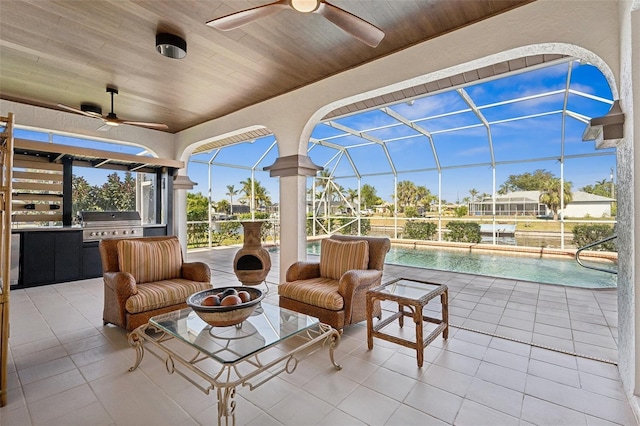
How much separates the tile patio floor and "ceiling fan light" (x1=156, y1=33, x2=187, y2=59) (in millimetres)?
2840

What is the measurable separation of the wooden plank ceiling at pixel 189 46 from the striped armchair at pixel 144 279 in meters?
2.07

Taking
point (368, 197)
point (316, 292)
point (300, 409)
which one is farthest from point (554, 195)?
point (300, 409)

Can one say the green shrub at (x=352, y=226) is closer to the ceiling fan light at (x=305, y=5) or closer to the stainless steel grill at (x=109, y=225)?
the stainless steel grill at (x=109, y=225)

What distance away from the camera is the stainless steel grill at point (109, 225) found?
17.6ft

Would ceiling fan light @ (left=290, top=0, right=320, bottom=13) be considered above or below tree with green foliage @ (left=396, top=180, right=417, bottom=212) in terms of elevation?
above

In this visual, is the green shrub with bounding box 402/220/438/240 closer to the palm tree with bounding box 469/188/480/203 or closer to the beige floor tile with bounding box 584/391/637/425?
the palm tree with bounding box 469/188/480/203

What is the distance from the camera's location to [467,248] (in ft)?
28.9

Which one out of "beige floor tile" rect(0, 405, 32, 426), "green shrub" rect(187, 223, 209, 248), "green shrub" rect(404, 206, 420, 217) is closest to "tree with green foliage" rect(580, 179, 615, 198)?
"green shrub" rect(404, 206, 420, 217)

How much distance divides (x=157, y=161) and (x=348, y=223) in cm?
677

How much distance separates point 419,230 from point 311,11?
863 cm

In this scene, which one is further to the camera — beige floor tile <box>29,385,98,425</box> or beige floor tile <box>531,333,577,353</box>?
beige floor tile <box>531,333,577,353</box>

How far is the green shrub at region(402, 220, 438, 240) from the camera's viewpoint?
947 cm

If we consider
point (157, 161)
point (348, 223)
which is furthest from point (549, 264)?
point (157, 161)

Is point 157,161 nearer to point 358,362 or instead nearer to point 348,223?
point 358,362
